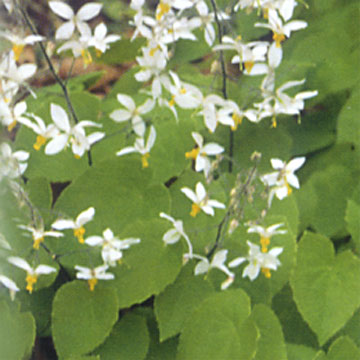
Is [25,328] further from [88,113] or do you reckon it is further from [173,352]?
[88,113]

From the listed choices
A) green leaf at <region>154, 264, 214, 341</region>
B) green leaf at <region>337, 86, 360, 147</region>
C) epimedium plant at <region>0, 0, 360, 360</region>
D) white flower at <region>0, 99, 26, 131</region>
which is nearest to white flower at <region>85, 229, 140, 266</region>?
epimedium plant at <region>0, 0, 360, 360</region>

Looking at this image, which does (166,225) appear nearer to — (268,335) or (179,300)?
(179,300)

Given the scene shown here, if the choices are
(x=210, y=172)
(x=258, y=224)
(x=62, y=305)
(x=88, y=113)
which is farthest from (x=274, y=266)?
(x=88, y=113)

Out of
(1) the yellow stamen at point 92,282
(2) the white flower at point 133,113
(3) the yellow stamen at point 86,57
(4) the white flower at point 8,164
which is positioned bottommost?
(1) the yellow stamen at point 92,282

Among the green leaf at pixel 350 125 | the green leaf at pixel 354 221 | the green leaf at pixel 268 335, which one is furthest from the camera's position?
the green leaf at pixel 350 125

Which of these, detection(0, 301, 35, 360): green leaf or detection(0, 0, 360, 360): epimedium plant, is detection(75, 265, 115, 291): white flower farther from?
detection(0, 301, 35, 360): green leaf

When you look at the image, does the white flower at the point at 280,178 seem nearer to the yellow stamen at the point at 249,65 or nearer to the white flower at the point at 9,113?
the yellow stamen at the point at 249,65

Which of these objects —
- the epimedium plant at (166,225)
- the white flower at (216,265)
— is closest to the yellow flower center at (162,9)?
the epimedium plant at (166,225)
